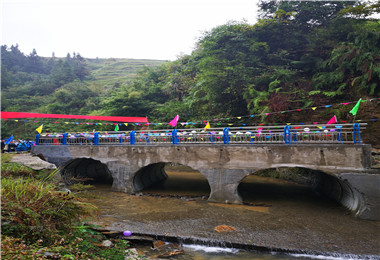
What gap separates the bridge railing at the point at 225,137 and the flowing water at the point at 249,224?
3.44 meters

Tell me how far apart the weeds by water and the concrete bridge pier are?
7832 millimetres

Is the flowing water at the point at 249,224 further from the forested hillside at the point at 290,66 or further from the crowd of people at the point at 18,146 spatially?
the crowd of people at the point at 18,146

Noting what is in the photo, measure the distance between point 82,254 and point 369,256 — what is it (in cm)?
837

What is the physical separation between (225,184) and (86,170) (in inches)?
527

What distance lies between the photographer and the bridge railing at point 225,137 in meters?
12.2

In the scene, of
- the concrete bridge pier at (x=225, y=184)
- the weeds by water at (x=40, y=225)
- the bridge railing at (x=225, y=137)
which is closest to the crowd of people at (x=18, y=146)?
the bridge railing at (x=225, y=137)

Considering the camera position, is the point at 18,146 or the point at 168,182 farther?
the point at 168,182

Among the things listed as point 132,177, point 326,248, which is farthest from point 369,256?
point 132,177

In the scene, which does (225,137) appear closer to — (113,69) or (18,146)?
(18,146)

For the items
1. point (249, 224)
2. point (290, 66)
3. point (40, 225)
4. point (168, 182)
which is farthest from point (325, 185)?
point (40, 225)

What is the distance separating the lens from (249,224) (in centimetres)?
1040

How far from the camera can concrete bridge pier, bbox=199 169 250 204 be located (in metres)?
13.1

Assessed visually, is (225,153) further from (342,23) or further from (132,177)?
(342,23)

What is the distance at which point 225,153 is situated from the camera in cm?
1334
